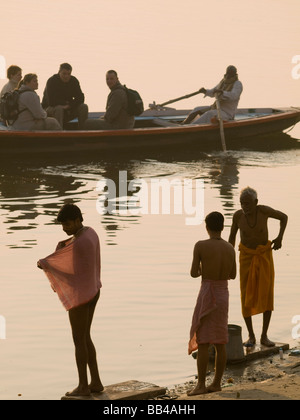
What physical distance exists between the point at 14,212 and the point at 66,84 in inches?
144

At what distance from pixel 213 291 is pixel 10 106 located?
39.5 feet

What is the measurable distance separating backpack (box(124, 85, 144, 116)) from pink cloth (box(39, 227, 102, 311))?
1241cm

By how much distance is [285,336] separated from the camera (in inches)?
453

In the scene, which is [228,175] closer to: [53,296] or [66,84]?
[66,84]

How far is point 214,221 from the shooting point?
965 cm

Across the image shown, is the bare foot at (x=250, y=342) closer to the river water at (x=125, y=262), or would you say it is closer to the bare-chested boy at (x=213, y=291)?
the river water at (x=125, y=262)

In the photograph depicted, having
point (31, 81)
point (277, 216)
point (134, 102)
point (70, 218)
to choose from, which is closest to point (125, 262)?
point (277, 216)

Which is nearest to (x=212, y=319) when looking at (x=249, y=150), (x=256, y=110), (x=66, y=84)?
(x=66, y=84)

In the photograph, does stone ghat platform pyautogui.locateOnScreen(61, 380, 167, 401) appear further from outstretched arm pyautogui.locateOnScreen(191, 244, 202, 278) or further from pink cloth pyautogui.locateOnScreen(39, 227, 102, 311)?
outstretched arm pyautogui.locateOnScreen(191, 244, 202, 278)

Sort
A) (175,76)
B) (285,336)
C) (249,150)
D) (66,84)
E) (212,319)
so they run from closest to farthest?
(212,319)
(285,336)
(66,84)
(249,150)
(175,76)

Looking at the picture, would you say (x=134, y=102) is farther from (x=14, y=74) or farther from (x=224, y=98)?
(x=224, y=98)

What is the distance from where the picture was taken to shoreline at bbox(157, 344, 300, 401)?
30.0ft

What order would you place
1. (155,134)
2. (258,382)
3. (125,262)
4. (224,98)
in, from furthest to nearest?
(224,98), (155,134), (125,262), (258,382)

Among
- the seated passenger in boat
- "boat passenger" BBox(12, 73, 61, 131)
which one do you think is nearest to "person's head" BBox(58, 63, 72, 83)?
"boat passenger" BBox(12, 73, 61, 131)
